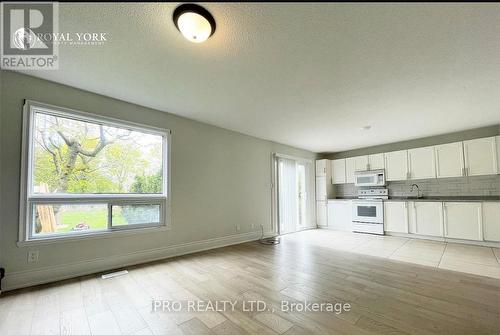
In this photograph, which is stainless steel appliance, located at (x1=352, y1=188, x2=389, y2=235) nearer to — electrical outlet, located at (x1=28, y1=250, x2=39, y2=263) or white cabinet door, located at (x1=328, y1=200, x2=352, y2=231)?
white cabinet door, located at (x1=328, y1=200, x2=352, y2=231)

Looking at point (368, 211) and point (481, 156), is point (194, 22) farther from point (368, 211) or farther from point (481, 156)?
point (481, 156)

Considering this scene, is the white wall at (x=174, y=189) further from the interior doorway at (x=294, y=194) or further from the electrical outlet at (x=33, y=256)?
the interior doorway at (x=294, y=194)

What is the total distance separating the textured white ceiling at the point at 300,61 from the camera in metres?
1.56

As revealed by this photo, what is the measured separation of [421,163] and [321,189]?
251cm

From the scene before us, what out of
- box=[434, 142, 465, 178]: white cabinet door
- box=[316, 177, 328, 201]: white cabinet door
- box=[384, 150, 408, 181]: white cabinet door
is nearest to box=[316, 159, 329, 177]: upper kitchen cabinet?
box=[316, 177, 328, 201]: white cabinet door

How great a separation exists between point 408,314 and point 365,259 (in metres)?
1.54

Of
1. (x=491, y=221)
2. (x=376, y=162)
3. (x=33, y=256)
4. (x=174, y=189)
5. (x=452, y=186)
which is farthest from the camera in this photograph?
(x=376, y=162)

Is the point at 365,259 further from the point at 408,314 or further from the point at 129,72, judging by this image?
the point at 129,72

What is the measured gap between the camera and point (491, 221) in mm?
3877

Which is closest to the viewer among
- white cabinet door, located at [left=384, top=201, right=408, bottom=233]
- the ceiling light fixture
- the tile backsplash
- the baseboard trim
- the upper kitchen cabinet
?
the ceiling light fixture

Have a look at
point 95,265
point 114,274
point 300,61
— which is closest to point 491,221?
point 300,61

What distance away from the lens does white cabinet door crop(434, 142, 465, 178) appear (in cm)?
435

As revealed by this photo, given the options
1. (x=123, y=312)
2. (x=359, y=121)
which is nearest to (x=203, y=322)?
(x=123, y=312)

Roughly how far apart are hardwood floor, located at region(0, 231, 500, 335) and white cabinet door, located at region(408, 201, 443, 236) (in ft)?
7.21
